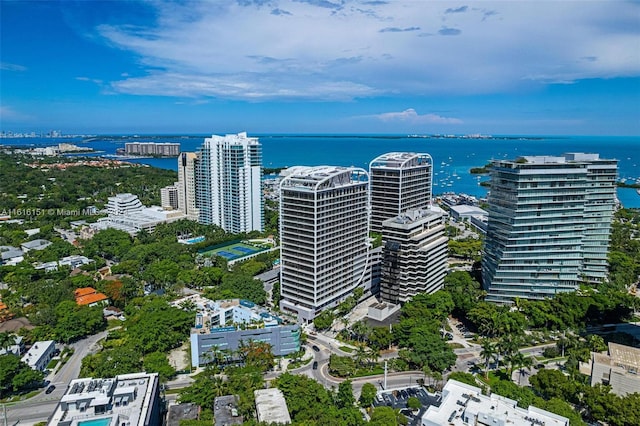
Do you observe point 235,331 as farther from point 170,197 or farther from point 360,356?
point 170,197

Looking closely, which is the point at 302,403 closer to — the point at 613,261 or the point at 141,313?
the point at 141,313

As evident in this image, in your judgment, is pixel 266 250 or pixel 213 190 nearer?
pixel 266 250

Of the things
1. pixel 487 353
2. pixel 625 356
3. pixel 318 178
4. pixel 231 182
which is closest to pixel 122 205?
pixel 231 182

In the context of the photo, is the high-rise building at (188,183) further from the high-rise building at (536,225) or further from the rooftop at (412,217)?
the high-rise building at (536,225)

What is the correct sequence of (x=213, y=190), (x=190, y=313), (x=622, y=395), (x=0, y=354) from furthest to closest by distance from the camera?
1. (x=213, y=190)
2. (x=190, y=313)
3. (x=0, y=354)
4. (x=622, y=395)

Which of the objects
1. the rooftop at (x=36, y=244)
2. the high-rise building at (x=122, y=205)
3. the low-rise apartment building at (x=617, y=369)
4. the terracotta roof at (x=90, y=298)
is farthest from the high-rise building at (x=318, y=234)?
the high-rise building at (x=122, y=205)

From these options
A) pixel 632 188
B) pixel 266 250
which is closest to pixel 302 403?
pixel 266 250
